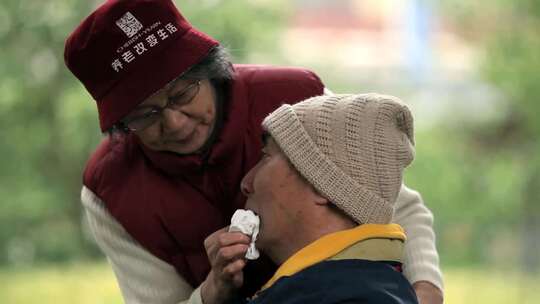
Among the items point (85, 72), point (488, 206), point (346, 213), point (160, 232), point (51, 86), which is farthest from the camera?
point (488, 206)

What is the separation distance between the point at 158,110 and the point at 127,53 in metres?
0.13

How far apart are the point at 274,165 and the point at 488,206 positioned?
3.14 meters

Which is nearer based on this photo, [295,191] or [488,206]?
[295,191]

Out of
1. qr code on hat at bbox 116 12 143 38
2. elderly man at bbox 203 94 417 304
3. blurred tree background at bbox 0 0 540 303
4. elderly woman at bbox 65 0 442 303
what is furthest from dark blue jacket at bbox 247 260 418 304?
blurred tree background at bbox 0 0 540 303

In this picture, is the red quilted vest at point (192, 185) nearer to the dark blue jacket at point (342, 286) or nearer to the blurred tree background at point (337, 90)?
the dark blue jacket at point (342, 286)

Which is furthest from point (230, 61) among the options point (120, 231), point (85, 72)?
point (120, 231)

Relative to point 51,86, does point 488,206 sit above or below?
below

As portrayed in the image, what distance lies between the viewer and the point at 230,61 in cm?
192

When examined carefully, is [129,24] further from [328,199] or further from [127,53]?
[328,199]

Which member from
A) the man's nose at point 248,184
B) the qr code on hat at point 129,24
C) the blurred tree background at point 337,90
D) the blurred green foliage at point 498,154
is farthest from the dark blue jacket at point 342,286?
the blurred green foliage at point 498,154

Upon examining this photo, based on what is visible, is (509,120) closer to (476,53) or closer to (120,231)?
(476,53)

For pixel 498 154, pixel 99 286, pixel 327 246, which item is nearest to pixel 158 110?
pixel 327 246

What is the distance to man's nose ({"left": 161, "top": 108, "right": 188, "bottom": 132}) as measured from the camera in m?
1.75

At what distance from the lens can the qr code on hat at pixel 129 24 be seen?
5.72 feet
